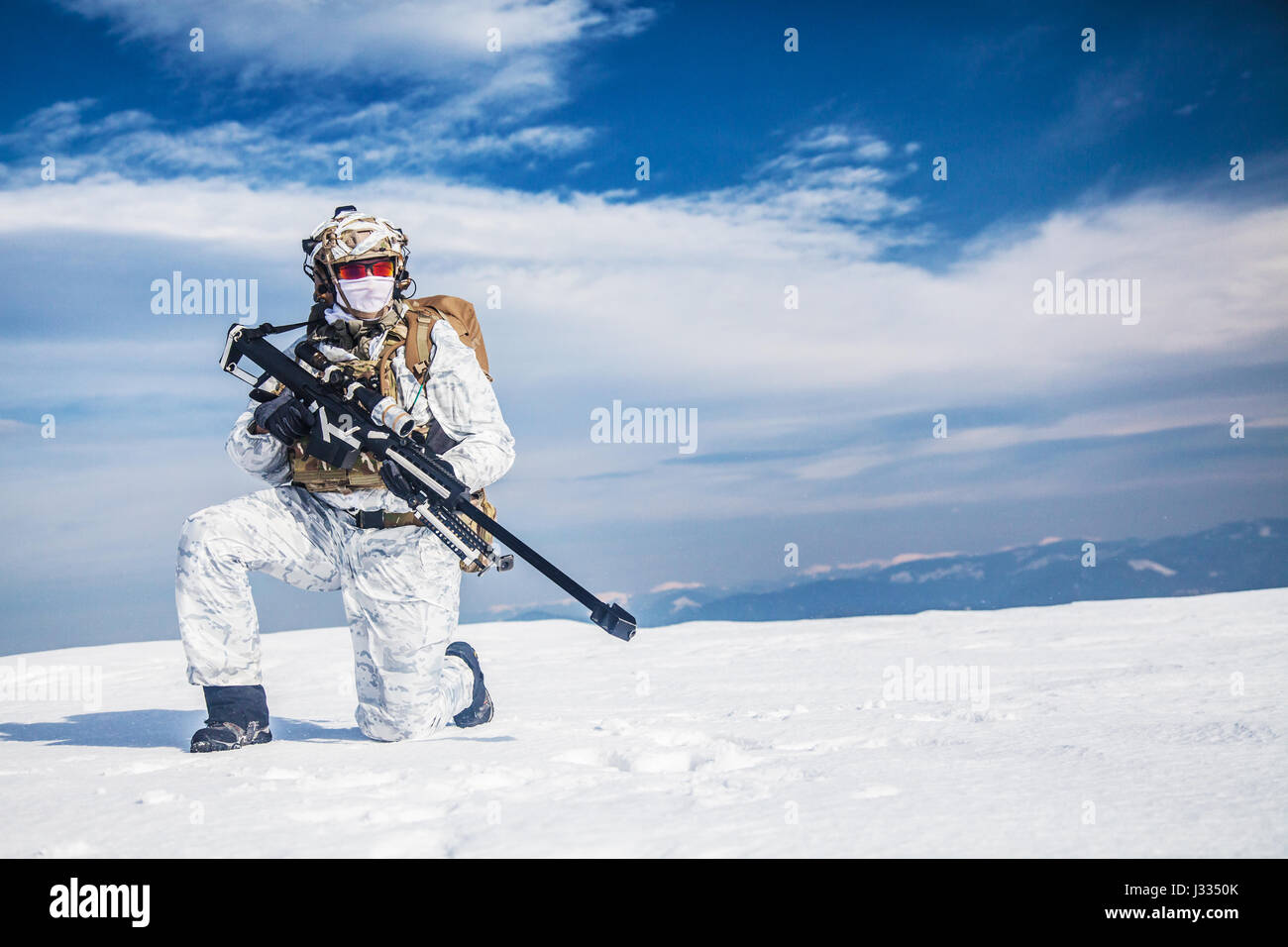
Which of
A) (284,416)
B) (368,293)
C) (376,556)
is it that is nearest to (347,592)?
(376,556)

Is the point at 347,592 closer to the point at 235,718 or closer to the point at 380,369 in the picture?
the point at 235,718

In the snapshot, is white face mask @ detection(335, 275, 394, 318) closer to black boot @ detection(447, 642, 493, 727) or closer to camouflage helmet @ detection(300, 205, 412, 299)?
camouflage helmet @ detection(300, 205, 412, 299)

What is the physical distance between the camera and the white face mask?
411cm

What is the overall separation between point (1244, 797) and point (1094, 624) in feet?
15.6

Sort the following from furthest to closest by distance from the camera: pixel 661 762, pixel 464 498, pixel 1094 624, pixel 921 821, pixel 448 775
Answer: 1. pixel 1094 624
2. pixel 464 498
3. pixel 661 762
4. pixel 448 775
5. pixel 921 821

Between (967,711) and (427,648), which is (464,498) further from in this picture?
(967,711)

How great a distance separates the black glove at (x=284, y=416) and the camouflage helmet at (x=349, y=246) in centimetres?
56

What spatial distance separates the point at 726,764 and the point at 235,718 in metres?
1.98

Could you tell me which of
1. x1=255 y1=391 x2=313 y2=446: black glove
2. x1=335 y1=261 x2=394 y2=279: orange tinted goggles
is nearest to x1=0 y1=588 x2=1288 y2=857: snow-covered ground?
x1=255 y1=391 x2=313 y2=446: black glove

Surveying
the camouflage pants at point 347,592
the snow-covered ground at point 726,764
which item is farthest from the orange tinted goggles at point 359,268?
the snow-covered ground at point 726,764

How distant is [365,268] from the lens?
410cm

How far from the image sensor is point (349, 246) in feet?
13.6

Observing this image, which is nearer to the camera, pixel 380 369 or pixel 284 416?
pixel 284 416
